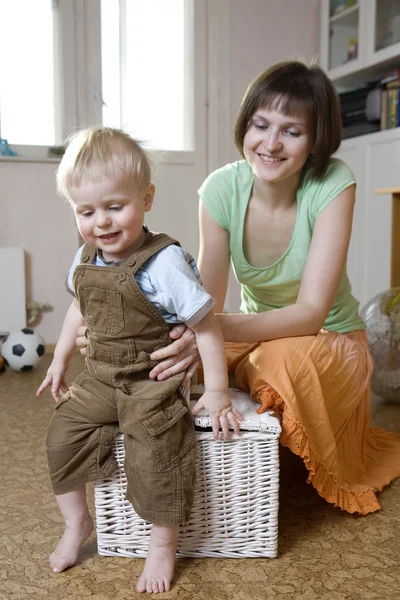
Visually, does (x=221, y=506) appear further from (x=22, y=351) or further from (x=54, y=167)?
(x=54, y=167)

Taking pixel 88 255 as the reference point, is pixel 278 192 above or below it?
above

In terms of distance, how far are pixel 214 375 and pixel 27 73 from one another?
2.43 metres

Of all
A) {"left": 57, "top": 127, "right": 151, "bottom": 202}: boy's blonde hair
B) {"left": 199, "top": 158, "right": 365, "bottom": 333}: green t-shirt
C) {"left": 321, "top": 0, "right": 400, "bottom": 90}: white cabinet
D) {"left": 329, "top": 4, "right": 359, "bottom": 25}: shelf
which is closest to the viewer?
{"left": 57, "top": 127, "right": 151, "bottom": 202}: boy's blonde hair

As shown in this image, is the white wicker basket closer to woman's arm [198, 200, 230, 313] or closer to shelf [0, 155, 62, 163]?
woman's arm [198, 200, 230, 313]

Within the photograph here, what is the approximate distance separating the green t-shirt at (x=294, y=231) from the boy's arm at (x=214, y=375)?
1.19 feet

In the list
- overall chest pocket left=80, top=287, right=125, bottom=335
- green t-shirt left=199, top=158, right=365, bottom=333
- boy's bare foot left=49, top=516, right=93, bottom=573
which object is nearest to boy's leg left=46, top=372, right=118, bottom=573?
boy's bare foot left=49, top=516, right=93, bottom=573

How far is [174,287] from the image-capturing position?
104 centimetres

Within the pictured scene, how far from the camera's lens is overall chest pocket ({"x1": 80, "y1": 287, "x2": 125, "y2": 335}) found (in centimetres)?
105

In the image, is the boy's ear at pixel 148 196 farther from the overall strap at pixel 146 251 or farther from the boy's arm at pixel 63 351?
the boy's arm at pixel 63 351

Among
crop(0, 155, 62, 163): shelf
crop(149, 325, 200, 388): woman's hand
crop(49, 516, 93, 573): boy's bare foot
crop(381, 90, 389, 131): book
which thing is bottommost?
crop(49, 516, 93, 573): boy's bare foot

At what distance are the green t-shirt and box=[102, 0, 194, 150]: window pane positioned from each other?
1.84 m

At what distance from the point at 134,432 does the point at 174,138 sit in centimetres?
256

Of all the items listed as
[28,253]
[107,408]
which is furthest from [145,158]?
[28,253]

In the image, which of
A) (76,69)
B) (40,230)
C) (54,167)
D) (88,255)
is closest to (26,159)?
(54,167)
